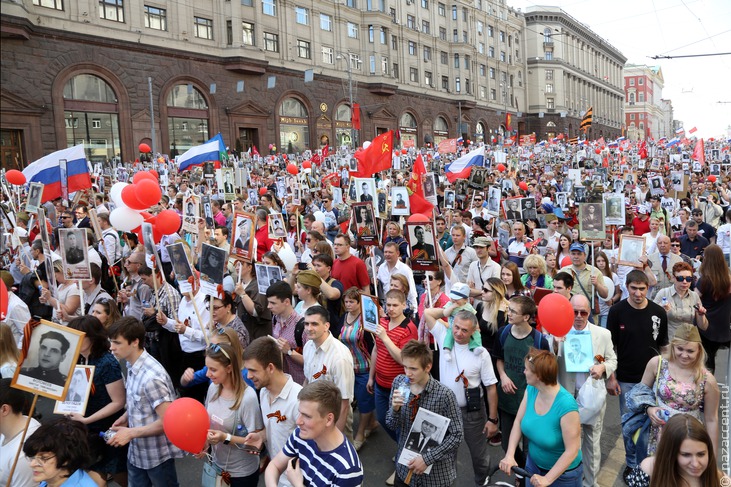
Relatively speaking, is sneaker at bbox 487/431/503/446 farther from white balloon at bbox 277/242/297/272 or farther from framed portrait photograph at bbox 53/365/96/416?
framed portrait photograph at bbox 53/365/96/416

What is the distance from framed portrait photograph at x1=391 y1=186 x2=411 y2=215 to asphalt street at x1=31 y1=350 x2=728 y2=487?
4510 millimetres

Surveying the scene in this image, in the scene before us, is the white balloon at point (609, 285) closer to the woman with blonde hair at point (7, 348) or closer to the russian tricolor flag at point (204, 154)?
the woman with blonde hair at point (7, 348)

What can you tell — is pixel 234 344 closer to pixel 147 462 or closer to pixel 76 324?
pixel 147 462

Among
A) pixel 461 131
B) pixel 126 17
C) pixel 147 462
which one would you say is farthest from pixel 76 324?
pixel 461 131

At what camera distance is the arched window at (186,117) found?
1276 inches

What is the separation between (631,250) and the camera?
6707mm

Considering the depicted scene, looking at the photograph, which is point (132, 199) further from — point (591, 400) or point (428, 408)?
point (591, 400)

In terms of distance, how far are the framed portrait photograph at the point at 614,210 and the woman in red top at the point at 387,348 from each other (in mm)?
5039

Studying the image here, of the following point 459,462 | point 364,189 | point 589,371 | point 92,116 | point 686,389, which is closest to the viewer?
point 686,389

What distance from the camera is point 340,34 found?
4334cm

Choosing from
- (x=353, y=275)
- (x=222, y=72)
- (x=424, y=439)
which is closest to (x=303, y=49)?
(x=222, y=72)

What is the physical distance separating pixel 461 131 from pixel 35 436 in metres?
59.0

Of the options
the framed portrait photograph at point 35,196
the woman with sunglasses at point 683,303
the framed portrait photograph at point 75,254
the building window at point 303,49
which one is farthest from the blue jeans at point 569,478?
the building window at point 303,49

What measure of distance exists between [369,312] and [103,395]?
7.52 ft
